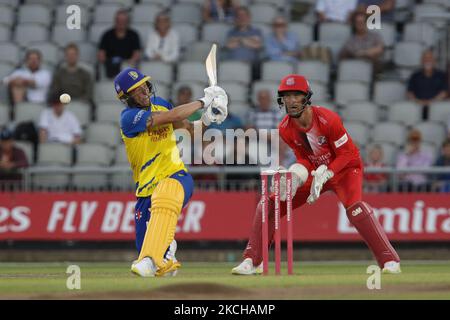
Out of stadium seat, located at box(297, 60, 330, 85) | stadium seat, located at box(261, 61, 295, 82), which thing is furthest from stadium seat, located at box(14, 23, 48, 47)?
stadium seat, located at box(297, 60, 330, 85)

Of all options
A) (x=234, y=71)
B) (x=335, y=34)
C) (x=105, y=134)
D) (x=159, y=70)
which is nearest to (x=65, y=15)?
(x=159, y=70)

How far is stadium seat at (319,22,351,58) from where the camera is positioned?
22406mm

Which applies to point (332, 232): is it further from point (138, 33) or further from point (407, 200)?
point (138, 33)

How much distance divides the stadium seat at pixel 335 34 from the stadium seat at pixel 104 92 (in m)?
3.74

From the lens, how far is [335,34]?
22422 millimetres

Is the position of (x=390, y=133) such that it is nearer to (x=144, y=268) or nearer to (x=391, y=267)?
(x=391, y=267)

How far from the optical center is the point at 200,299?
35.7ft

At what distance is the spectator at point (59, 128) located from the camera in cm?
2083

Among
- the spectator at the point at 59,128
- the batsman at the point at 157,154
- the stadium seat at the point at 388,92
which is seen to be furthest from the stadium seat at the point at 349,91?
the batsman at the point at 157,154

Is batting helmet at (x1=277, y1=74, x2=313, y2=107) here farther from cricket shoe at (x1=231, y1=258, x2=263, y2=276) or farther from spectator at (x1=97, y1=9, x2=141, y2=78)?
spectator at (x1=97, y1=9, x2=141, y2=78)

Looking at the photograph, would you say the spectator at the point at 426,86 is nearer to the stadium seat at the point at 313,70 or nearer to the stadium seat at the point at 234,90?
the stadium seat at the point at 313,70

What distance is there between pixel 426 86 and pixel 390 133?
46.9 inches

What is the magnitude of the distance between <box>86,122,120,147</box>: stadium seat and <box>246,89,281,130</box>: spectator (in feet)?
7.27

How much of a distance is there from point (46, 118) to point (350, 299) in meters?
11.0
